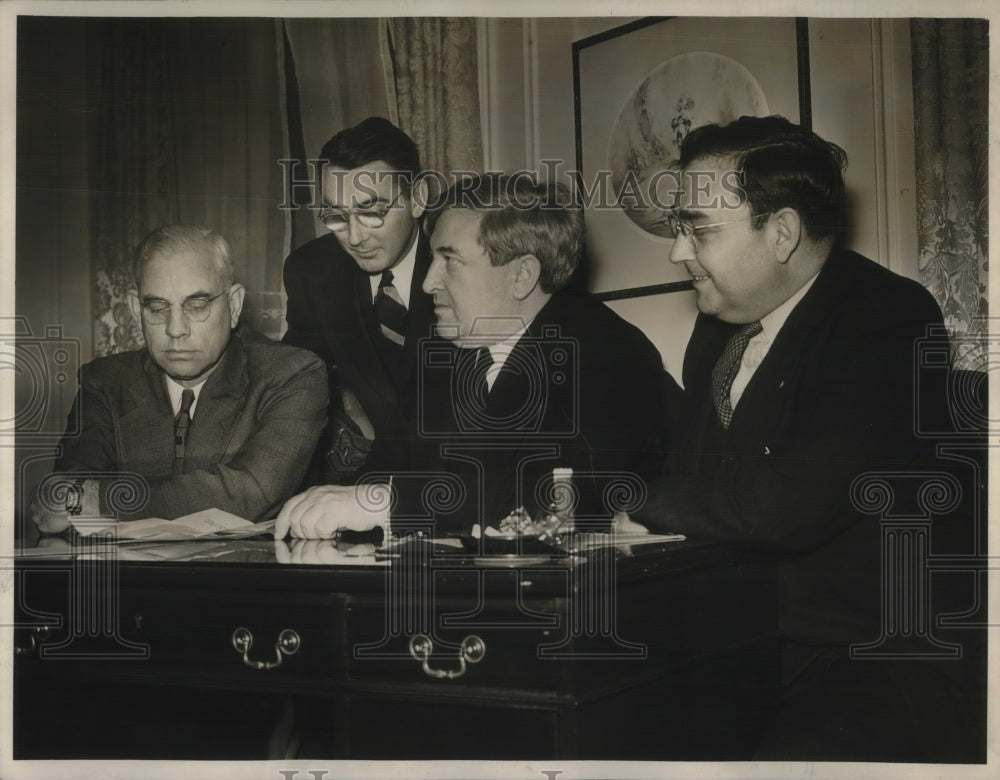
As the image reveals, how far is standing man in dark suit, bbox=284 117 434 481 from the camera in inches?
119

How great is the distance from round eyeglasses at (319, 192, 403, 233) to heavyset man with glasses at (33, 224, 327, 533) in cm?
33

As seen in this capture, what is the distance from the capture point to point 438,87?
3029 millimetres

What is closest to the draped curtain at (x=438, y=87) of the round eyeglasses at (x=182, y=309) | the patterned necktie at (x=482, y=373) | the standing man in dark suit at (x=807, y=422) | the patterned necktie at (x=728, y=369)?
the patterned necktie at (x=482, y=373)

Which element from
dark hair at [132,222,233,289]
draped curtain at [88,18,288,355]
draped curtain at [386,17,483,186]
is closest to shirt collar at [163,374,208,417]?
draped curtain at [88,18,288,355]

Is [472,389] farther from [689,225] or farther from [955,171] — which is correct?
[955,171]

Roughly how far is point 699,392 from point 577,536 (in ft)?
1.88

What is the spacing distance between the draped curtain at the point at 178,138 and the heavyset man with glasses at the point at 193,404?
2.7 inches

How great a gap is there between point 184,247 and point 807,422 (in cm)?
196

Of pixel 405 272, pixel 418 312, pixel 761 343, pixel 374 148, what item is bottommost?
pixel 761 343

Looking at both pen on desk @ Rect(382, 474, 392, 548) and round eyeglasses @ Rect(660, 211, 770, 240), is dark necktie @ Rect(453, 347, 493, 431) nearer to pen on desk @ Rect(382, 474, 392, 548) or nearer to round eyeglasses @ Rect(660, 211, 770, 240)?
pen on desk @ Rect(382, 474, 392, 548)

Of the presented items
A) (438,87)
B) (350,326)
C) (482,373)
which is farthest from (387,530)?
(438,87)

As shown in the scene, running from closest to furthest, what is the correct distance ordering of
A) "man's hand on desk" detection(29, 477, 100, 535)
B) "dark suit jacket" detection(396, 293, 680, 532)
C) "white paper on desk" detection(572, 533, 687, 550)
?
"white paper on desk" detection(572, 533, 687, 550) < "dark suit jacket" detection(396, 293, 680, 532) < "man's hand on desk" detection(29, 477, 100, 535)

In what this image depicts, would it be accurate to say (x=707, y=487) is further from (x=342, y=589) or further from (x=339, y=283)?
(x=339, y=283)

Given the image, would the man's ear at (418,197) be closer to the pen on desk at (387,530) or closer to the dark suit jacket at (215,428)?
the dark suit jacket at (215,428)
